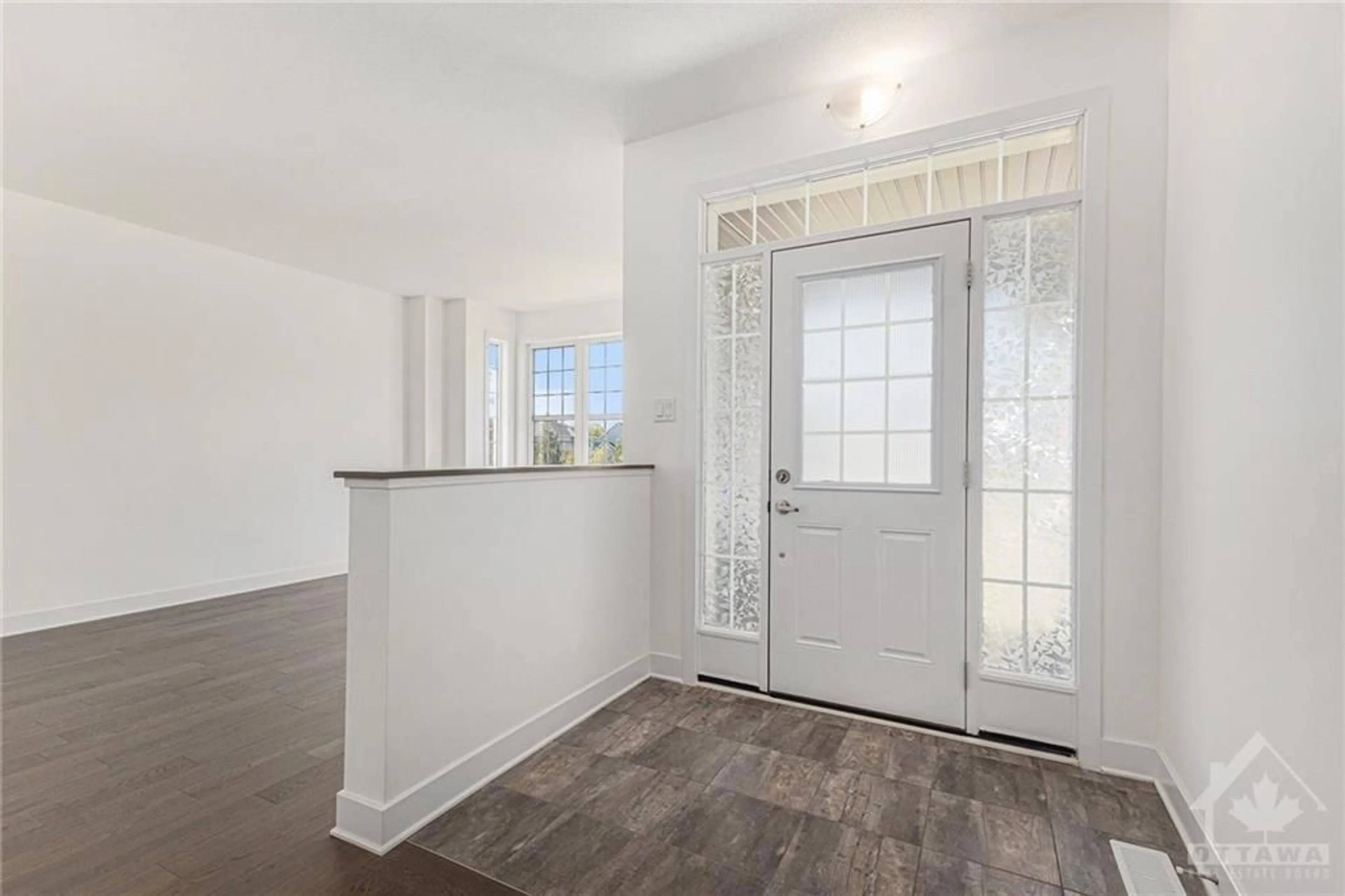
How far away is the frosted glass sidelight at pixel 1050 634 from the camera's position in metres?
2.23

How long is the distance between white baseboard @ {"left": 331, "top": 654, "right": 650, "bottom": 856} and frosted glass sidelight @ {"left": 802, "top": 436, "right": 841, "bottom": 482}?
1.32 metres

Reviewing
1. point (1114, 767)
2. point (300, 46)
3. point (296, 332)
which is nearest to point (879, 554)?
point (1114, 767)

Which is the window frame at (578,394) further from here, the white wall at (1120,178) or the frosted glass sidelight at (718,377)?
the white wall at (1120,178)

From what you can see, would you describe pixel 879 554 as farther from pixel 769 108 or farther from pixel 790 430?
pixel 769 108

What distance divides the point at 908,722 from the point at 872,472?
3.33ft

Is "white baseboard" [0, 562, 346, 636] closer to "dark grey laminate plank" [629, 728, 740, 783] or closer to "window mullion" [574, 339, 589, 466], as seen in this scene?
"window mullion" [574, 339, 589, 466]

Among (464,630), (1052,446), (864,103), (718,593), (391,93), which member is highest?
(391,93)

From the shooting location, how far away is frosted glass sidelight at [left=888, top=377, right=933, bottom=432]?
2463 mm

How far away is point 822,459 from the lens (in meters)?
2.68

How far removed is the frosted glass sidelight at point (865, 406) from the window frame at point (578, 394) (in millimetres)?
4187

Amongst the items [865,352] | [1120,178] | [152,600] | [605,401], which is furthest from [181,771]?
[605,401]

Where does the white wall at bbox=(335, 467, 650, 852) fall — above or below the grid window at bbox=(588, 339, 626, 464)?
below

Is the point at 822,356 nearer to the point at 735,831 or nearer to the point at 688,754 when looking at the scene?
the point at 688,754

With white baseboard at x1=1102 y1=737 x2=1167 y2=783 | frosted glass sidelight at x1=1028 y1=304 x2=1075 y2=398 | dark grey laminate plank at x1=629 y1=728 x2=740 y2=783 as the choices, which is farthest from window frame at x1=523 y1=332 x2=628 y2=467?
white baseboard at x1=1102 y1=737 x2=1167 y2=783
